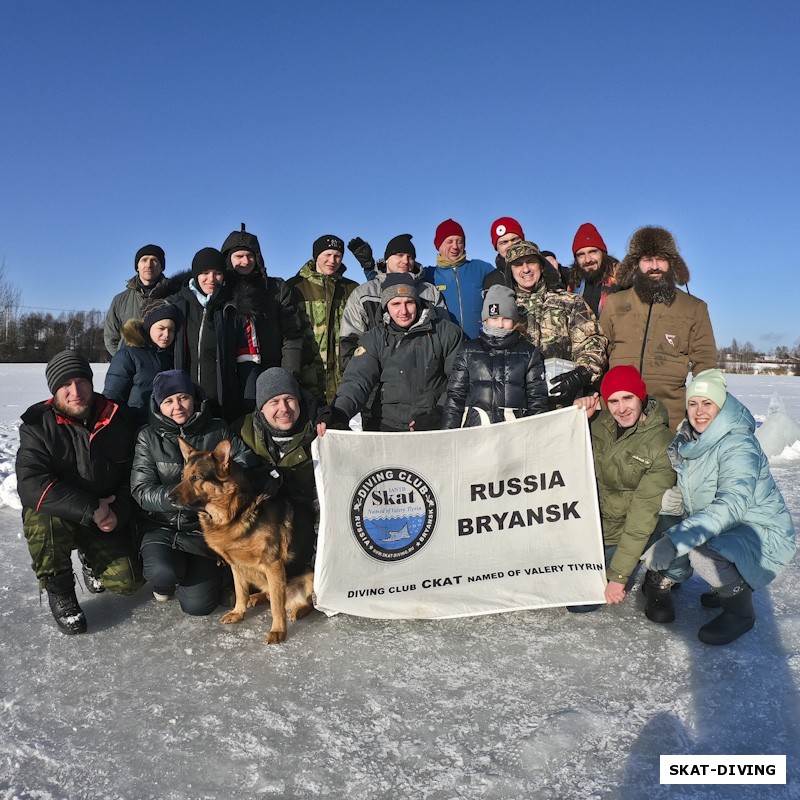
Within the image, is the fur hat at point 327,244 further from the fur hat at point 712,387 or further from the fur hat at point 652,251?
the fur hat at point 712,387

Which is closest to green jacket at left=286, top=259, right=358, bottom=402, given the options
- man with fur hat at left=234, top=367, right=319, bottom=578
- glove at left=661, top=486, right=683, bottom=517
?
man with fur hat at left=234, top=367, right=319, bottom=578

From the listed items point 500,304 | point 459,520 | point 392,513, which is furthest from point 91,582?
point 500,304

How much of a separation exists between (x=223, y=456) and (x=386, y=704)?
140 cm

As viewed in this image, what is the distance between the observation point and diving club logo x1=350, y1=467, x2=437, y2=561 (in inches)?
134

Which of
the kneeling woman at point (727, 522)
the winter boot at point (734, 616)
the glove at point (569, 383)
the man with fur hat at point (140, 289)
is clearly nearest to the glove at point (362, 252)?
the man with fur hat at point (140, 289)

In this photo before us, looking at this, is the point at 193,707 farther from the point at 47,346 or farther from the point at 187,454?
the point at 47,346

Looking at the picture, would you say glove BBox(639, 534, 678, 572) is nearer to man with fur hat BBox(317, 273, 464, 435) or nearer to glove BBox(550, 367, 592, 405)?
glove BBox(550, 367, 592, 405)

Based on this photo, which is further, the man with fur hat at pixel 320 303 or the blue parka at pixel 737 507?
the man with fur hat at pixel 320 303

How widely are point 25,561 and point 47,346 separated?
4369 centimetres

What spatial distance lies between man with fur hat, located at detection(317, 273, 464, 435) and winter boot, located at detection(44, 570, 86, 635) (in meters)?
1.82

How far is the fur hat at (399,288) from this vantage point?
397 centimetres

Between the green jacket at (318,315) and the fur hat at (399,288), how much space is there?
132 centimetres

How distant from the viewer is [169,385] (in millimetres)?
3553

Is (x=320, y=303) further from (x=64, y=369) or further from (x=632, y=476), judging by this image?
(x=632, y=476)
